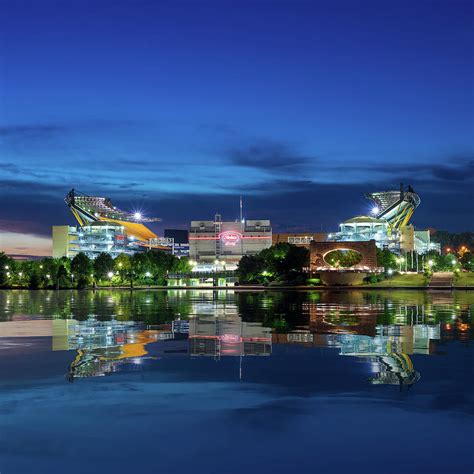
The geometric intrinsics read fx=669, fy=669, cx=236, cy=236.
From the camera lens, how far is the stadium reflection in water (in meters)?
14.6

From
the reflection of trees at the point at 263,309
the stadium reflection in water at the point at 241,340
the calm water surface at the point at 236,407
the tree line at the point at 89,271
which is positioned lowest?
the calm water surface at the point at 236,407

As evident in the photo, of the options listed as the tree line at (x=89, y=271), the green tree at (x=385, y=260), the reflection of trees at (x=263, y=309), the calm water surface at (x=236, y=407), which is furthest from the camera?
the green tree at (x=385, y=260)

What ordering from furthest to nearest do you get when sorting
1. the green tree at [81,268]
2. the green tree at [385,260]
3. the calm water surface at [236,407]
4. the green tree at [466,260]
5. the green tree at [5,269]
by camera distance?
the green tree at [466,260] → the green tree at [385,260] → the green tree at [81,268] → the green tree at [5,269] → the calm water surface at [236,407]

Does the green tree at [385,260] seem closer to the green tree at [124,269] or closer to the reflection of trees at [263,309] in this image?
the green tree at [124,269]

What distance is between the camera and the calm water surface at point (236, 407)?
7.84 meters

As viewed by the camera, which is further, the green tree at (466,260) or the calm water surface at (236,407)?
the green tree at (466,260)

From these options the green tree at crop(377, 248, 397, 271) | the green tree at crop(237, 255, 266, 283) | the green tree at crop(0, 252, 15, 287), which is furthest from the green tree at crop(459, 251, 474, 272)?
the green tree at crop(0, 252, 15, 287)

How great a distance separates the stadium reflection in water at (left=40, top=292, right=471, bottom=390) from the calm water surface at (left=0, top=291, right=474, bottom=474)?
3.8 inches

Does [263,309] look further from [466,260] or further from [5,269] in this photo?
[466,260]

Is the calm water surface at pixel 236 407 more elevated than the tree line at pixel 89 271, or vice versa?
the tree line at pixel 89 271

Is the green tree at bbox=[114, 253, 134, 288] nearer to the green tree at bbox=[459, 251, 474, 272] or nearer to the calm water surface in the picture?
the green tree at bbox=[459, 251, 474, 272]

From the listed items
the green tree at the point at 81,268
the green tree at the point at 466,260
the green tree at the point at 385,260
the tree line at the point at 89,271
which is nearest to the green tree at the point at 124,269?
the tree line at the point at 89,271

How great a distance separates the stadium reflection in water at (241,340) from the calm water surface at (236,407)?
10cm

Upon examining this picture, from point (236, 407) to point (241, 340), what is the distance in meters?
9.90
